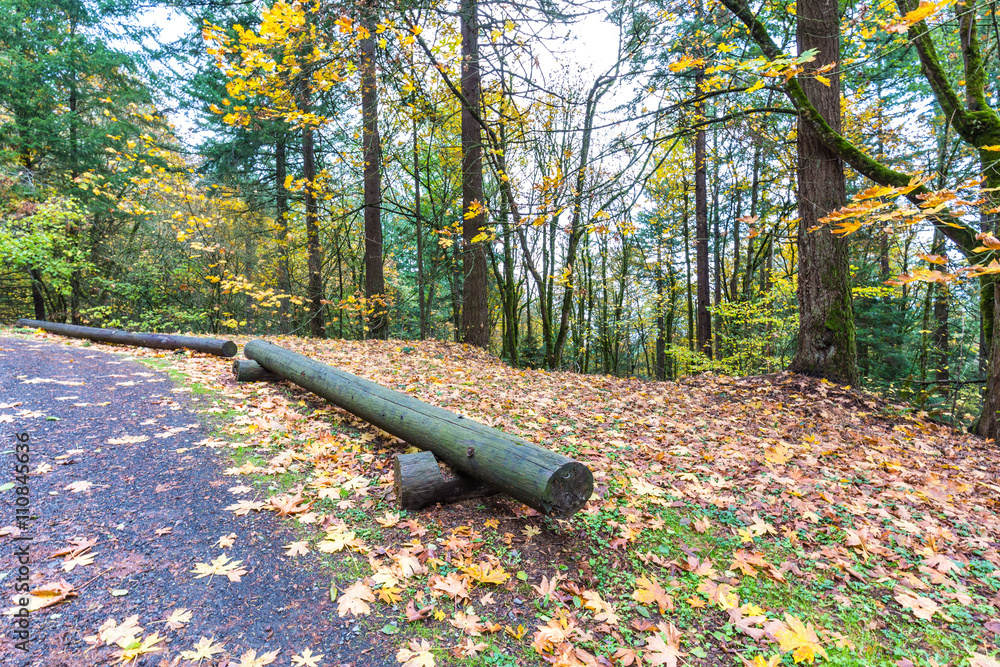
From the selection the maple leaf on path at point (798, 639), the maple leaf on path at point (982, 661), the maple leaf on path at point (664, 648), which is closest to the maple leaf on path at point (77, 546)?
the maple leaf on path at point (664, 648)

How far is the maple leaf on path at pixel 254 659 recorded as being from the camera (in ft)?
6.43

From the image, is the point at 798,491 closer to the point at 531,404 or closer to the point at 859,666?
the point at 859,666

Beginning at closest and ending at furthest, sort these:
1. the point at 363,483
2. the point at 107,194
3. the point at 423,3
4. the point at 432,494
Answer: the point at 432,494 < the point at 363,483 < the point at 423,3 < the point at 107,194

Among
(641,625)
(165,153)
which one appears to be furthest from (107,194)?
(641,625)

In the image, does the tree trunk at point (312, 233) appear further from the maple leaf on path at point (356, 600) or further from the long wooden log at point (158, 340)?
the maple leaf on path at point (356, 600)

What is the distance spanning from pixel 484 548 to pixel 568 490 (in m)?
Answer: 0.71

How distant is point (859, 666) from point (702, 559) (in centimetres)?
92

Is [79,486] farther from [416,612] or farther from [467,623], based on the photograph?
[467,623]

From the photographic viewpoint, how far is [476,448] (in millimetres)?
3217

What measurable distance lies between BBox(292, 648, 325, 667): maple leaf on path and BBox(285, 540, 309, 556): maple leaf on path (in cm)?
71

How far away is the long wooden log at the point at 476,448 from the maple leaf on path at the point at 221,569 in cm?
146

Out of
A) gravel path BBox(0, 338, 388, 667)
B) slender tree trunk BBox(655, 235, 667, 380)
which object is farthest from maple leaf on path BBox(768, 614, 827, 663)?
slender tree trunk BBox(655, 235, 667, 380)

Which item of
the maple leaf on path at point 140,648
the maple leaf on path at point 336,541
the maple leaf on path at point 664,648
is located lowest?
the maple leaf on path at point 664,648

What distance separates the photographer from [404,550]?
Result: 9.25 ft
